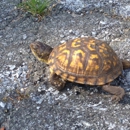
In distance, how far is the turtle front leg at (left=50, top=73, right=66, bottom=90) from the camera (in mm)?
3137

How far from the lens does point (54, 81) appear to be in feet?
Answer: 10.4

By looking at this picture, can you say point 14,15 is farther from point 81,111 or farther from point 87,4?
point 81,111

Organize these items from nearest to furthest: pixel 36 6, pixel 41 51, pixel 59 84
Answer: pixel 59 84, pixel 41 51, pixel 36 6

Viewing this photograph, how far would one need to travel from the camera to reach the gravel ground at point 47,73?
289 cm

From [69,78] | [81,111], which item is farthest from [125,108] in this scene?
[69,78]

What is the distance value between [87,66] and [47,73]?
55 cm

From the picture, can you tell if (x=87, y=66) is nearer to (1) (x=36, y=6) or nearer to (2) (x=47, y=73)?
(2) (x=47, y=73)

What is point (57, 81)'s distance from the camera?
3170 millimetres

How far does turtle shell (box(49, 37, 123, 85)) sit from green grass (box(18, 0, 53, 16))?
108cm

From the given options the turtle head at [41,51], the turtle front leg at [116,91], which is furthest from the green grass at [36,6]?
the turtle front leg at [116,91]

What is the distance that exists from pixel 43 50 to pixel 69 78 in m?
0.47

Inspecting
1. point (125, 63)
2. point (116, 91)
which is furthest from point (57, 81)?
point (125, 63)

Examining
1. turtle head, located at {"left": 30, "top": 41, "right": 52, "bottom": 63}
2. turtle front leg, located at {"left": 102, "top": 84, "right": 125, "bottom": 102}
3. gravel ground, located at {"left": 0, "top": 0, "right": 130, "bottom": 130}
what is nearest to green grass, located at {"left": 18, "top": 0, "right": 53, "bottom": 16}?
gravel ground, located at {"left": 0, "top": 0, "right": 130, "bottom": 130}

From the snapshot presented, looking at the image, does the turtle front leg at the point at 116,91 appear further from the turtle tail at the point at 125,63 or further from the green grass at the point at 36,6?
the green grass at the point at 36,6
